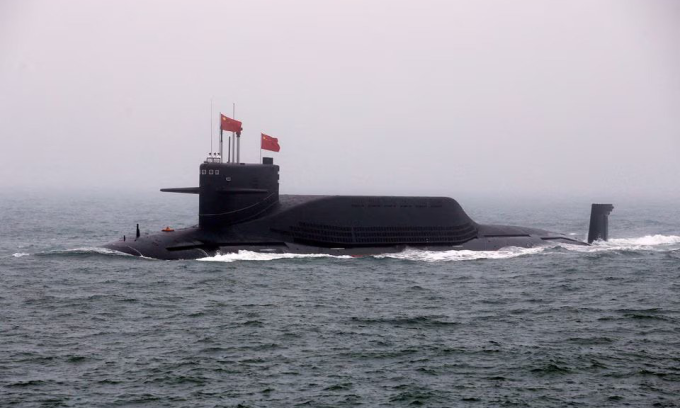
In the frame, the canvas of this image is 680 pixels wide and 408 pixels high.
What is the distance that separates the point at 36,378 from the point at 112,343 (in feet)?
11.6

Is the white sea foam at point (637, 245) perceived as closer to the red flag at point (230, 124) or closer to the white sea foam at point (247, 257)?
the white sea foam at point (247, 257)

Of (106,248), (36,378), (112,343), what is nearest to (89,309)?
(112,343)

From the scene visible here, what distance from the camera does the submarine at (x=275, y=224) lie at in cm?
3934

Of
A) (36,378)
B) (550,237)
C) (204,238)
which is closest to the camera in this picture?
(36,378)

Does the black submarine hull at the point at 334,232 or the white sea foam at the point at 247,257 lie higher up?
the black submarine hull at the point at 334,232

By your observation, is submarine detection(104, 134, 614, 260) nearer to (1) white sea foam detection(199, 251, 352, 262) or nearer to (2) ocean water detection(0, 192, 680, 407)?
(1) white sea foam detection(199, 251, 352, 262)

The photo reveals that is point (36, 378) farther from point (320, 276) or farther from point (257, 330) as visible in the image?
point (320, 276)

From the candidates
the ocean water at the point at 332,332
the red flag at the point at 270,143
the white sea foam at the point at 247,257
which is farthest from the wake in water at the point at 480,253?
the red flag at the point at 270,143

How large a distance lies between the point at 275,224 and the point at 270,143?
4971 millimetres

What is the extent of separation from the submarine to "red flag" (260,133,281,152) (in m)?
1.36

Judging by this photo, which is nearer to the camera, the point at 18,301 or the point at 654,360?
the point at 654,360

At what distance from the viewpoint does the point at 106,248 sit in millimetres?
40812

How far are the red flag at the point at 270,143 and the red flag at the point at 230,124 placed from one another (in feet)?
4.58

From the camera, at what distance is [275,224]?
40562mm
